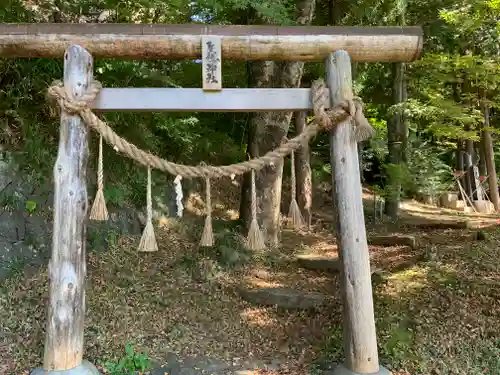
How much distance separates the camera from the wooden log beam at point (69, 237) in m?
3.61

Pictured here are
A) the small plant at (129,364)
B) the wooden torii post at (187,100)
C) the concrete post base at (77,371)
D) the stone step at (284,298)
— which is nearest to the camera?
the concrete post base at (77,371)

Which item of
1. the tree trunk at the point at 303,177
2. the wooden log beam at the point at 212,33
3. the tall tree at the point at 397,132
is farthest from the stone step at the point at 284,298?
the tall tree at the point at 397,132

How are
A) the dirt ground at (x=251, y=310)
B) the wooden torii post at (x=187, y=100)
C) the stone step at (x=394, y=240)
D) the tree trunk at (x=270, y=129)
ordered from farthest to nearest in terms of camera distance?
the stone step at (x=394, y=240) < the tree trunk at (x=270, y=129) < the dirt ground at (x=251, y=310) < the wooden torii post at (x=187, y=100)

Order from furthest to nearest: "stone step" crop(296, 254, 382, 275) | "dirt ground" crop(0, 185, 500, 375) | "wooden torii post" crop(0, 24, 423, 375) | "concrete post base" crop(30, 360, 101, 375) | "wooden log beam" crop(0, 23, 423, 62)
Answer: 1. "stone step" crop(296, 254, 382, 275)
2. "dirt ground" crop(0, 185, 500, 375)
3. "wooden log beam" crop(0, 23, 423, 62)
4. "wooden torii post" crop(0, 24, 423, 375)
5. "concrete post base" crop(30, 360, 101, 375)

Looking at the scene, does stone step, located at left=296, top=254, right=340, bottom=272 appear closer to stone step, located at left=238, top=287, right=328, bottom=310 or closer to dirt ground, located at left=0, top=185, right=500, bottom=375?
dirt ground, located at left=0, top=185, right=500, bottom=375

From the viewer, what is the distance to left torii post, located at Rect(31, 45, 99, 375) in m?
3.60

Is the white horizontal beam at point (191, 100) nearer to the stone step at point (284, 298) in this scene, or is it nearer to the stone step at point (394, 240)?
the stone step at point (284, 298)

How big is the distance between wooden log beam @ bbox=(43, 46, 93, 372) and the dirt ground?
723 millimetres

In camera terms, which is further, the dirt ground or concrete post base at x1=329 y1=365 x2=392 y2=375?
the dirt ground

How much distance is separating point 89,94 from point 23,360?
2.57m

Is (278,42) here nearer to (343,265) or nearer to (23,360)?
(343,265)

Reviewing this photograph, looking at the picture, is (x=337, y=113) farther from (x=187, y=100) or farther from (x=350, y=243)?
(x=187, y=100)

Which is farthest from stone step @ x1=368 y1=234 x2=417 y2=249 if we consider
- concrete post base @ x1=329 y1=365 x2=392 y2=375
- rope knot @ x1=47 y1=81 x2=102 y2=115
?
rope knot @ x1=47 y1=81 x2=102 y2=115

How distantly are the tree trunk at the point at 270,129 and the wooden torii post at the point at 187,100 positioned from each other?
11.8 ft
